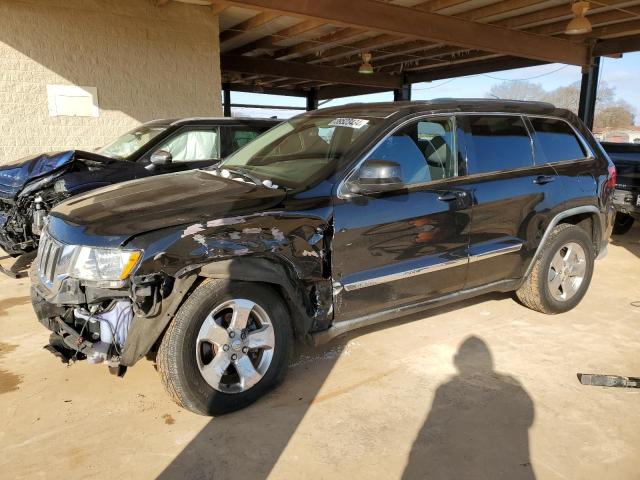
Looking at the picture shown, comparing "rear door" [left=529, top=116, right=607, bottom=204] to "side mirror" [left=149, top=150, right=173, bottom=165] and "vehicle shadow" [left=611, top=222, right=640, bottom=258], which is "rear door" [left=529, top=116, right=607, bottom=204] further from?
"side mirror" [left=149, top=150, right=173, bottom=165]

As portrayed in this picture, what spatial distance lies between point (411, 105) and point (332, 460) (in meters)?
2.58

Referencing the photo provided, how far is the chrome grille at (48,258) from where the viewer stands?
305 cm

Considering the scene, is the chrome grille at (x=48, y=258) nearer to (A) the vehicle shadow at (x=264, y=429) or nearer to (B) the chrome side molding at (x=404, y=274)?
(A) the vehicle shadow at (x=264, y=429)

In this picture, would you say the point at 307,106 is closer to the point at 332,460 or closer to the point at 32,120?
the point at 32,120

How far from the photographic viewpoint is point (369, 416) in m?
3.16

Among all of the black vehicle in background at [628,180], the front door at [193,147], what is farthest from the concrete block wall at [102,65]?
the black vehicle in background at [628,180]

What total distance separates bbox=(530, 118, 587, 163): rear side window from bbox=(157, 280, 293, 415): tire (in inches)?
113

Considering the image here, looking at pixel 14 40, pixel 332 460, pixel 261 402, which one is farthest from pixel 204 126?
pixel 332 460

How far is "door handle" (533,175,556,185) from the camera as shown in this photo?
4371mm

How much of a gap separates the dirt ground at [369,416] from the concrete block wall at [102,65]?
5.29 metres

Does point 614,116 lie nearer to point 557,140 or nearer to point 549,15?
point 549,15

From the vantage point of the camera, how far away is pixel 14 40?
26.9 feet

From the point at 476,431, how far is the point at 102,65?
28.2 ft

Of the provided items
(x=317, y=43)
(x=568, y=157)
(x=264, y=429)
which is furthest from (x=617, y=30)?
(x=264, y=429)
